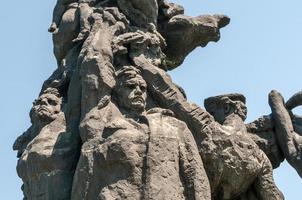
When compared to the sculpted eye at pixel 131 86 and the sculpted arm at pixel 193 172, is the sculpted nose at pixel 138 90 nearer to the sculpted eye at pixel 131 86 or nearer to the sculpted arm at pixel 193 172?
the sculpted eye at pixel 131 86

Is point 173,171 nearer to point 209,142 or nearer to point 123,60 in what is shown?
point 209,142

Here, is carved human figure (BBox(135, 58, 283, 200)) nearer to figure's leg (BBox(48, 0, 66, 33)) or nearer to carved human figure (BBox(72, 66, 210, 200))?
carved human figure (BBox(72, 66, 210, 200))

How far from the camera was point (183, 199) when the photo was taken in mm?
8625

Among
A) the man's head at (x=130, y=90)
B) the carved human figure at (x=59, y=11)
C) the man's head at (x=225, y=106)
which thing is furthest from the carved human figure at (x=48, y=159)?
the man's head at (x=225, y=106)

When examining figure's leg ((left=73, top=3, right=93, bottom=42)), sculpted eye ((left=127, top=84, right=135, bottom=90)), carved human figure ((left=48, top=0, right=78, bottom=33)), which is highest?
carved human figure ((left=48, top=0, right=78, bottom=33))

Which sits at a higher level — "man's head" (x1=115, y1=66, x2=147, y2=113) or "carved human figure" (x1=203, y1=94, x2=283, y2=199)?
"man's head" (x1=115, y1=66, x2=147, y2=113)

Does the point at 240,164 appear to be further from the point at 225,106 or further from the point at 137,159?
the point at 137,159

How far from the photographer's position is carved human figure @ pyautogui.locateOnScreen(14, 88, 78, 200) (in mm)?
9023

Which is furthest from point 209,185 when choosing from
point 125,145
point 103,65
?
point 103,65

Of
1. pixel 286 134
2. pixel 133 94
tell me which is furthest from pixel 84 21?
pixel 286 134

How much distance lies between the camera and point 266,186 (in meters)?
9.62

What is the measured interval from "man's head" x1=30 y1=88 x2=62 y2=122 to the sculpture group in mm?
11

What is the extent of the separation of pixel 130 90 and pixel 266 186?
179 centimetres

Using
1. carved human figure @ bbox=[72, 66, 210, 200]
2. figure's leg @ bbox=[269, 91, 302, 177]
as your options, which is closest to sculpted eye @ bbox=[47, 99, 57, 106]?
carved human figure @ bbox=[72, 66, 210, 200]
